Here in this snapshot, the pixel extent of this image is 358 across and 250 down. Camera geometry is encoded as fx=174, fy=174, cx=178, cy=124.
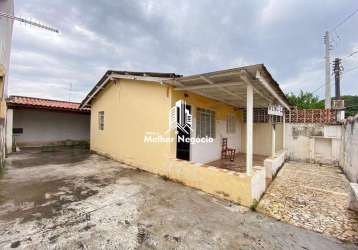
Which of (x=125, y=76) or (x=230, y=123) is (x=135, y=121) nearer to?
(x=125, y=76)

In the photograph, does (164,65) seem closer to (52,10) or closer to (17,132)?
(52,10)

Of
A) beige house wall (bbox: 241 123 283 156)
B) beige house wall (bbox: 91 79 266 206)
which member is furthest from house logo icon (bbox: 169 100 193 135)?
beige house wall (bbox: 241 123 283 156)

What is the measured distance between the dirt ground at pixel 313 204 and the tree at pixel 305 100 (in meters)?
17.8

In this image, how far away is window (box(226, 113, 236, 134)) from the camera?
9.79 metres

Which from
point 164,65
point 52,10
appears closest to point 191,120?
point 52,10

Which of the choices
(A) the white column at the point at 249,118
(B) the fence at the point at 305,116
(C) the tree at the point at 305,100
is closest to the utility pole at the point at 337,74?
(B) the fence at the point at 305,116

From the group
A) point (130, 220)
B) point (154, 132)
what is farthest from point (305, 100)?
point (130, 220)

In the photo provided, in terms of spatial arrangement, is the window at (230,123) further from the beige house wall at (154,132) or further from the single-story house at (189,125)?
the beige house wall at (154,132)

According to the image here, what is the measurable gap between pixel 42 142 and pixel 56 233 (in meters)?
12.7

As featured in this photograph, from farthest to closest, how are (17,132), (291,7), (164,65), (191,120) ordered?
1. (164,65)
2. (17,132)
3. (291,7)
4. (191,120)

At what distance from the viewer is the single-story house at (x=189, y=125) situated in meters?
4.42

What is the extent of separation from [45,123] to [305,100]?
91.9ft

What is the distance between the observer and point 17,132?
11.9 meters

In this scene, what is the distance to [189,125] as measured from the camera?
6812 millimetres
